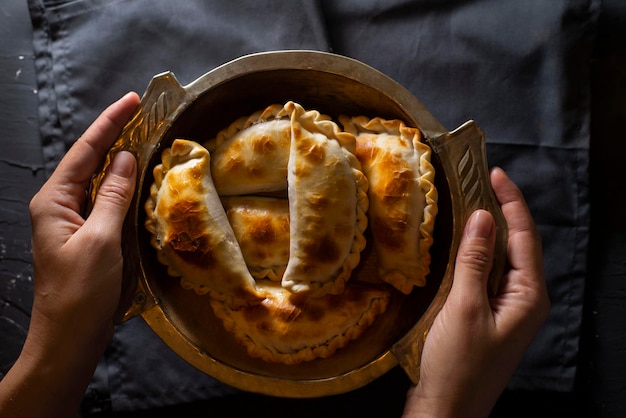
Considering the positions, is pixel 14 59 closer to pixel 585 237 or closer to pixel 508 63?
pixel 508 63

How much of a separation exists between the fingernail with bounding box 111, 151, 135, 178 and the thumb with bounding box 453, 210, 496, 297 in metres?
0.61

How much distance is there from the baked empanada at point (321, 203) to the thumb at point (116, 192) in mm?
293

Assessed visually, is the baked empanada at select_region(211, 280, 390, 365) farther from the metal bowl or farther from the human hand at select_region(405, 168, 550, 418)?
the human hand at select_region(405, 168, 550, 418)

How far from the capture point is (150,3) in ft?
4.66

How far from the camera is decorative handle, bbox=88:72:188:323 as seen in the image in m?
1.18

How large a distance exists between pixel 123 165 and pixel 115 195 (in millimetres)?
57

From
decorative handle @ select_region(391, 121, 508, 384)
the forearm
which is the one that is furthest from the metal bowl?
the forearm

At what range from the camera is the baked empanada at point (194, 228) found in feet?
3.93

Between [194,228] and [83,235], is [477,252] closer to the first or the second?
[194,228]

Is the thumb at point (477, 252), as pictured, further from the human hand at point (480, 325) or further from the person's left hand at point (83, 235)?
the person's left hand at point (83, 235)

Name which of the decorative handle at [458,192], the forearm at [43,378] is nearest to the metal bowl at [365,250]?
the decorative handle at [458,192]

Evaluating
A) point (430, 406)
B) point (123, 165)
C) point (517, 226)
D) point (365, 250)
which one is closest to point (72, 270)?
point (123, 165)

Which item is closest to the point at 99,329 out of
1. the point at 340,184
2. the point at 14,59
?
the point at 340,184

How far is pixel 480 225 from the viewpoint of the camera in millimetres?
1134
